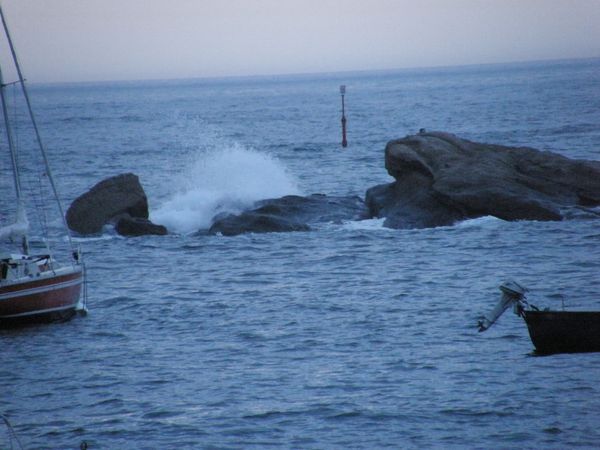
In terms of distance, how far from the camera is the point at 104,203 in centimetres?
3900

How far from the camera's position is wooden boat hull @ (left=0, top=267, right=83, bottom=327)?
25.4 metres

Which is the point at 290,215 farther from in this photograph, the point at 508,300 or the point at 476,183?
the point at 508,300

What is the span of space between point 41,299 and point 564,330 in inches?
543

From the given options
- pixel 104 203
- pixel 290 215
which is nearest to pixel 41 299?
pixel 104 203

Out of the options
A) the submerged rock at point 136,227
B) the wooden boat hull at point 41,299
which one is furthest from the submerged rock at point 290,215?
the wooden boat hull at point 41,299

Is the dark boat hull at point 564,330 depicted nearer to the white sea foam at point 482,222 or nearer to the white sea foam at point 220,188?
the white sea foam at point 482,222

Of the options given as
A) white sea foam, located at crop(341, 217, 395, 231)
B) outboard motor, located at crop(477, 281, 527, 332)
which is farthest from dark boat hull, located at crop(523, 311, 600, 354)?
white sea foam, located at crop(341, 217, 395, 231)

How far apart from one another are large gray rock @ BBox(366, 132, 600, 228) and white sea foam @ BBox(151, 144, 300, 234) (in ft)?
26.0

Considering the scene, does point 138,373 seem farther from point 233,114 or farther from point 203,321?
point 233,114

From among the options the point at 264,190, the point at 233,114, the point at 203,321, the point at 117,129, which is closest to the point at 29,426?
the point at 203,321

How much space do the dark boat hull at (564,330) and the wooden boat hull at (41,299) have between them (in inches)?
505

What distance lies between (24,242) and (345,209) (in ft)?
51.9

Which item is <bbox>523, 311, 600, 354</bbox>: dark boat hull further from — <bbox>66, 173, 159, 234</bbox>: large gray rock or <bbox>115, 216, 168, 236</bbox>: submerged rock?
<bbox>66, 173, 159, 234</bbox>: large gray rock

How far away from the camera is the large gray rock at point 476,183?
35375 mm
